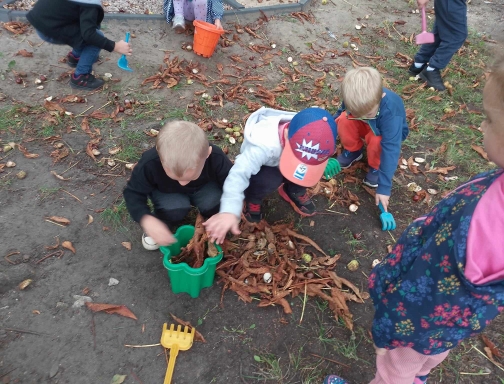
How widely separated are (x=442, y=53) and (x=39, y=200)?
14.5 feet

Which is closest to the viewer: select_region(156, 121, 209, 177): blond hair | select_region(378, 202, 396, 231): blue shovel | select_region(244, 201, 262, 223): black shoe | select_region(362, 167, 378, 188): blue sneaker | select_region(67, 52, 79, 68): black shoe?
select_region(156, 121, 209, 177): blond hair

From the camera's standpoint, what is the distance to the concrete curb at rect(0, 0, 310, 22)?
14.5ft

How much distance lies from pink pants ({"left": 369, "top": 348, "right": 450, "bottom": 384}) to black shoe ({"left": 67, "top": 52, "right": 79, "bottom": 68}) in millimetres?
3938

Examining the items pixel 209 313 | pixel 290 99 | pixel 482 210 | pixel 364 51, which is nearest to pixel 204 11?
pixel 290 99

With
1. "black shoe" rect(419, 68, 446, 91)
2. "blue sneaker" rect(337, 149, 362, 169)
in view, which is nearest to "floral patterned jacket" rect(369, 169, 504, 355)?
"blue sneaker" rect(337, 149, 362, 169)

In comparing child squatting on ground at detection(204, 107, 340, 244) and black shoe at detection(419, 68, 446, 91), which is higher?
child squatting on ground at detection(204, 107, 340, 244)

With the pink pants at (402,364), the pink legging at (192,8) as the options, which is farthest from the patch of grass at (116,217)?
the pink legging at (192,8)

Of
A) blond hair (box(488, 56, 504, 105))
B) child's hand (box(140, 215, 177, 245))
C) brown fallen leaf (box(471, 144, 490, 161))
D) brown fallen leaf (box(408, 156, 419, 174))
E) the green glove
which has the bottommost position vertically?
brown fallen leaf (box(408, 156, 419, 174))

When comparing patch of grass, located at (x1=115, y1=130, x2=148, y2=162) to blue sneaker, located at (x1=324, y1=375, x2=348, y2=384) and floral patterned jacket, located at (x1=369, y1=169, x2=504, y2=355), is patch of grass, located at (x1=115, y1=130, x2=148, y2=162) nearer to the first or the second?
blue sneaker, located at (x1=324, y1=375, x2=348, y2=384)

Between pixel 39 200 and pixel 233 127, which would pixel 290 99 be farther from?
pixel 39 200

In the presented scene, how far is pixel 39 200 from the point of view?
284 centimetres

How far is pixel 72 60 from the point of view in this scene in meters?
4.00

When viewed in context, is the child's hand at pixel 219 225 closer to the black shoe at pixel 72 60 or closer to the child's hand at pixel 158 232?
the child's hand at pixel 158 232

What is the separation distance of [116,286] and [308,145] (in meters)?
1.49
